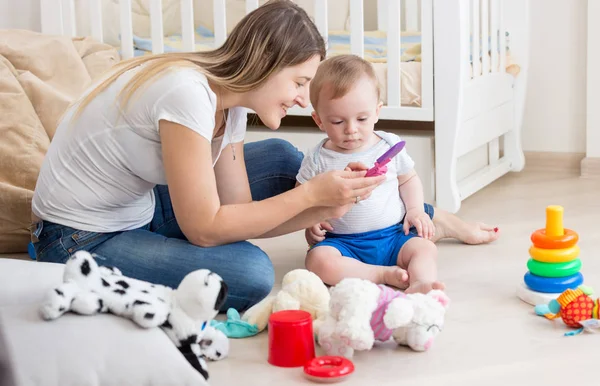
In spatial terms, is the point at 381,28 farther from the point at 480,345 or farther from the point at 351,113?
the point at 480,345

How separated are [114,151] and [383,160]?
483mm

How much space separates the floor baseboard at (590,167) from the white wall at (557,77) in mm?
147

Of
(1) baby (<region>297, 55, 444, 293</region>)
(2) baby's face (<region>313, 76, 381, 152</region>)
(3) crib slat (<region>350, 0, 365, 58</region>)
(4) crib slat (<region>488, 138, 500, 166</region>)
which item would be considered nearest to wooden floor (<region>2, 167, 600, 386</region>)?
(1) baby (<region>297, 55, 444, 293</region>)

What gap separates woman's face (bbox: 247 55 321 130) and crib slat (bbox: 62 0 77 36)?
1420mm

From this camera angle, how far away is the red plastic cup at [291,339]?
49.7 inches

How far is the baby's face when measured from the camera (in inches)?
65.8

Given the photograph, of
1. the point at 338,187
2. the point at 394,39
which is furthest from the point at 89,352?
the point at 394,39

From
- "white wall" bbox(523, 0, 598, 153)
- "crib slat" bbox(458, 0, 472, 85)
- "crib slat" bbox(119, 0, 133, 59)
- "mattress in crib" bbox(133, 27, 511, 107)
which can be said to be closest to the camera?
"crib slat" bbox(458, 0, 472, 85)

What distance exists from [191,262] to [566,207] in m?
1.23

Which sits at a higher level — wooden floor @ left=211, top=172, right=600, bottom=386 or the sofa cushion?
the sofa cushion

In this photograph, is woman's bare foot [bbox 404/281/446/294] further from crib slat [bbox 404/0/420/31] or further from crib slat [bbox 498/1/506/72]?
crib slat [bbox 404/0/420/31]

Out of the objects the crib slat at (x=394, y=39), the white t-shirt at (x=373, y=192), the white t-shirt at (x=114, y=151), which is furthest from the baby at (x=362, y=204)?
the crib slat at (x=394, y=39)

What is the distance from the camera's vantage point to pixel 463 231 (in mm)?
1947

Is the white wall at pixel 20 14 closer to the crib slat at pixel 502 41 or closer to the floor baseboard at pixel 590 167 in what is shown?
the crib slat at pixel 502 41
